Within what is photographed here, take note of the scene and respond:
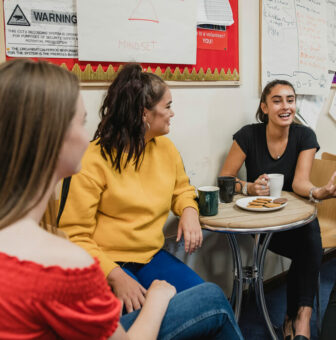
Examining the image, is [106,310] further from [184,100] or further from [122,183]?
[184,100]

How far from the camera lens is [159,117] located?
1.38 meters

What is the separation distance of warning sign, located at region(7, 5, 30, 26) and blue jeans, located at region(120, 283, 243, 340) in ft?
3.49

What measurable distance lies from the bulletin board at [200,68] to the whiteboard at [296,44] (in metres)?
0.23

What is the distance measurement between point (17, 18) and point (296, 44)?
165 cm

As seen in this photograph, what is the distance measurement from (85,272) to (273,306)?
180 centimetres

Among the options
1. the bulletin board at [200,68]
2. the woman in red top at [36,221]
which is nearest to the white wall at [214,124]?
the bulletin board at [200,68]

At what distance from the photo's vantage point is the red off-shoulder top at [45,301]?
0.54 m

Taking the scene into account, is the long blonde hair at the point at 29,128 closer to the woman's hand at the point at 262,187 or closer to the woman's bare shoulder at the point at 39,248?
the woman's bare shoulder at the point at 39,248

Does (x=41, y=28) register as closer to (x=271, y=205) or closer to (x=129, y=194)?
(x=129, y=194)

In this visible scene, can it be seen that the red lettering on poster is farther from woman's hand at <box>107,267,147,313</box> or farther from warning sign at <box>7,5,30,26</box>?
woman's hand at <box>107,267,147,313</box>

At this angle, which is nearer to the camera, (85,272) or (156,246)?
(85,272)

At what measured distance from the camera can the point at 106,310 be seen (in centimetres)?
62

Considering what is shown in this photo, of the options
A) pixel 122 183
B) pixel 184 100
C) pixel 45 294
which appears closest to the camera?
pixel 45 294

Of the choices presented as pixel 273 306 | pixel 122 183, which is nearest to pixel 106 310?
pixel 122 183
